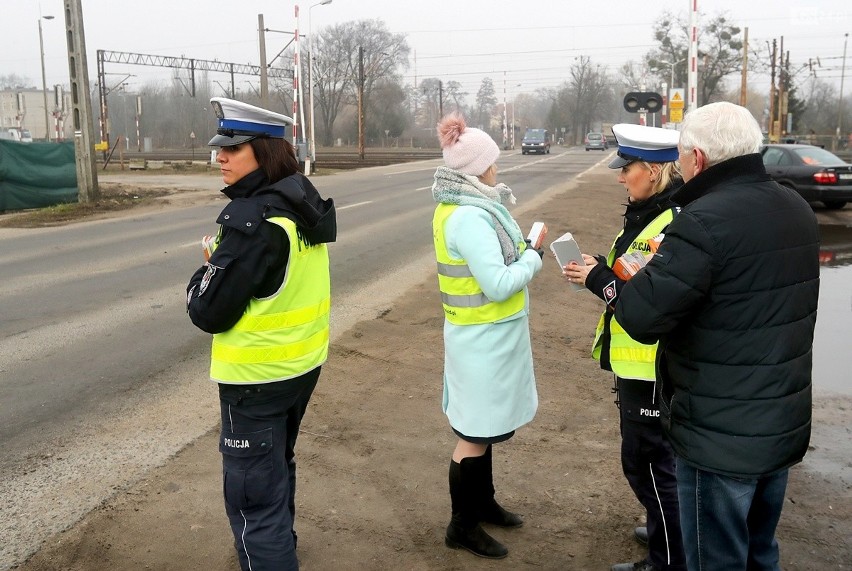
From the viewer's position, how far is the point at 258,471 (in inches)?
113

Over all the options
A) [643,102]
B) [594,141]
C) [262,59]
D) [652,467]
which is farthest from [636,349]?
[594,141]

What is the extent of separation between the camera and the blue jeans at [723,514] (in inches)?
99.2

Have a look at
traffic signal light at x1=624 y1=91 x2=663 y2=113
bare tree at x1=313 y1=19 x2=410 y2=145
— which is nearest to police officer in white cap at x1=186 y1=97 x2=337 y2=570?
traffic signal light at x1=624 y1=91 x2=663 y2=113

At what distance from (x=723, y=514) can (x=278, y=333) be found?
1.56 meters

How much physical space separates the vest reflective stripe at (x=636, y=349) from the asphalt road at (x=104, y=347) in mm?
2582

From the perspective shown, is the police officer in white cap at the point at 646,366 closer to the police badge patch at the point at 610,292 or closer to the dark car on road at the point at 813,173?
the police badge patch at the point at 610,292

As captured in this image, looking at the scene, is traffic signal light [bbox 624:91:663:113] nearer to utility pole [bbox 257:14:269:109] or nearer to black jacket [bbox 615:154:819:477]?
black jacket [bbox 615:154:819:477]

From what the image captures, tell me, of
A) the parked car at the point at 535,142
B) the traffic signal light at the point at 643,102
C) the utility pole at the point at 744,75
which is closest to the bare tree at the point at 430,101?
the parked car at the point at 535,142

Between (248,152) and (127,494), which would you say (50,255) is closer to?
(127,494)

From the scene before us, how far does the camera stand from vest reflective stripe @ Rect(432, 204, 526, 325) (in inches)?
133

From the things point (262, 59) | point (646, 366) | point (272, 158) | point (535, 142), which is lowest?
point (646, 366)

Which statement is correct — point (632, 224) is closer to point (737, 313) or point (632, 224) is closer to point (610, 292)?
point (610, 292)

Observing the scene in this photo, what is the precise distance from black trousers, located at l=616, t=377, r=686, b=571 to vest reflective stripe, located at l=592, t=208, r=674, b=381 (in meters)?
0.05

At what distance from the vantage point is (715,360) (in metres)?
2.43
